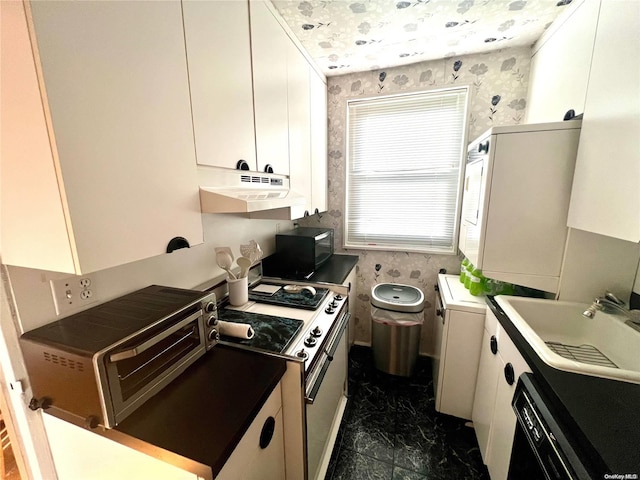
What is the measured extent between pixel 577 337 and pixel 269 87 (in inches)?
81.7

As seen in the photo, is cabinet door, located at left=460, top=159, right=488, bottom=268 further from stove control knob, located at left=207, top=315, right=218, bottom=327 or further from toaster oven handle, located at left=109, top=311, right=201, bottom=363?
toaster oven handle, located at left=109, top=311, right=201, bottom=363

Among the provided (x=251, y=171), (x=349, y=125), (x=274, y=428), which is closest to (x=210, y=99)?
(x=251, y=171)

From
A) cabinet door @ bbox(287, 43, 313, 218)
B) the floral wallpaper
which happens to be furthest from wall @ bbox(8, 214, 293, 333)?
the floral wallpaper

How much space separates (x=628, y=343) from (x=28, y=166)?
2096mm

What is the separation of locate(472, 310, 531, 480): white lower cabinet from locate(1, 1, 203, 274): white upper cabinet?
1.48 m

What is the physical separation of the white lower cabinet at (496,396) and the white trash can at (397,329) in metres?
0.54

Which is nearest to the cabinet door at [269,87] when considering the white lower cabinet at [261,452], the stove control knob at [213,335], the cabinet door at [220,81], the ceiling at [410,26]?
the cabinet door at [220,81]

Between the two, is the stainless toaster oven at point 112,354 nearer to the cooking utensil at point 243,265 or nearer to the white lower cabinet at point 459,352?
the cooking utensil at point 243,265

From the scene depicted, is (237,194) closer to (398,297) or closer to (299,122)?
(299,122)

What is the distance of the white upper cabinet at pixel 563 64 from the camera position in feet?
4.05

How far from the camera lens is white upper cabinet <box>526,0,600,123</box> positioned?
1233 millimetres

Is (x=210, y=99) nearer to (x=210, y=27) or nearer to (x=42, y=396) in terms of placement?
(x=210, y=27)

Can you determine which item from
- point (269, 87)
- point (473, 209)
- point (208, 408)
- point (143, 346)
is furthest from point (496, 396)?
point (269, 87)

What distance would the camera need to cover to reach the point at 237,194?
1.05 metres
